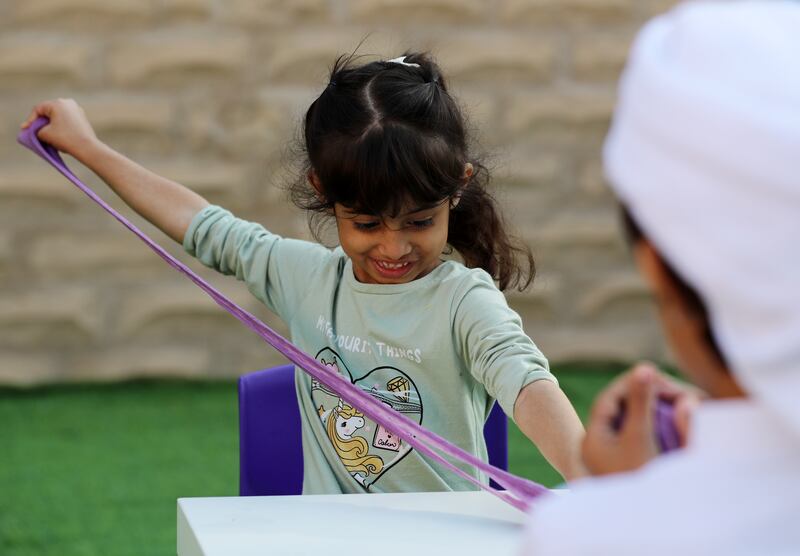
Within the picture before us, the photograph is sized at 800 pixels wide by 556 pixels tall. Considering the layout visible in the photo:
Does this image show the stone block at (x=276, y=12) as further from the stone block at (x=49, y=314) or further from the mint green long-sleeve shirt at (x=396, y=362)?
the mint green long-sleeve shirt at (x=396, y=362)

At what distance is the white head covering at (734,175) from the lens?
1.92 ft

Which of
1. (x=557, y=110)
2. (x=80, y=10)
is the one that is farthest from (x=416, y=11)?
(x=80, y=10)

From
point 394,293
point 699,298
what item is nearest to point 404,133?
point 394,293

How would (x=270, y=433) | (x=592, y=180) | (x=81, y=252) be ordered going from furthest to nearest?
1. (x=592, y=180)
2. (x=81, y=252)
3. (x=270, y=433)

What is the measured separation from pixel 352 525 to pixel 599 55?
268cm

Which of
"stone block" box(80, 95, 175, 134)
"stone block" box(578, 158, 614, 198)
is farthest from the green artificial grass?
"stone block" box(80, 95, 175, 134)

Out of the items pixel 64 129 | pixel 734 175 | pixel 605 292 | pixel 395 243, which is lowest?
pixel 605 292

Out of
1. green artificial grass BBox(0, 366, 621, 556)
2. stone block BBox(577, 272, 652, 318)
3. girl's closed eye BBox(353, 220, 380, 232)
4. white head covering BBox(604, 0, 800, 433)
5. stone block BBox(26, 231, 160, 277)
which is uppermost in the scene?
white head covering BBox(604, 0, 800, 433)

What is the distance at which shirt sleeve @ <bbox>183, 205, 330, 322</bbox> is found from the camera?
1.66 metres

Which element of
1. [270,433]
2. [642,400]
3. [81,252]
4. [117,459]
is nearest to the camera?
[642,400]

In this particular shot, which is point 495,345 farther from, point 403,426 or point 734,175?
point 734,175

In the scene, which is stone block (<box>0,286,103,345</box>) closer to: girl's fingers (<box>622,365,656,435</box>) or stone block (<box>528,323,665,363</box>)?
stone block (<box>528,323,665,363</box>)

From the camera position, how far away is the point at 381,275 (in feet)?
5.12

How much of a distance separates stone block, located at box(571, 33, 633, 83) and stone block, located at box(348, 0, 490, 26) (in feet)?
1.06
